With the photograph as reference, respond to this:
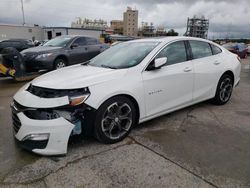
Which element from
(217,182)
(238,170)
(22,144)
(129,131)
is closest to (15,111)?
(22,144)

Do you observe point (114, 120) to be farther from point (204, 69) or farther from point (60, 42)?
point (60, 42)

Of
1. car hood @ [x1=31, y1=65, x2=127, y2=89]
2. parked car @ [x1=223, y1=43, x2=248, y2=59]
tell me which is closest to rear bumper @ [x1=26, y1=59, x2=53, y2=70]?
car hood @ [x1=31, y1=65, x2=127, y2=89]

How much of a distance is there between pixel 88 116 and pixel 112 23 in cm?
12337

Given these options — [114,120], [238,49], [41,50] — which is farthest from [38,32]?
[114,120]

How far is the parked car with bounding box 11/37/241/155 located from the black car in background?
4.00m

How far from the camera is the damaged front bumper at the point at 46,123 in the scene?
2658 mm

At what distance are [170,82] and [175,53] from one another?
59cm

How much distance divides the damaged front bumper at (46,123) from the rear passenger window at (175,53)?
65.2 inches

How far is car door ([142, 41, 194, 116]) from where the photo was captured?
345 cm

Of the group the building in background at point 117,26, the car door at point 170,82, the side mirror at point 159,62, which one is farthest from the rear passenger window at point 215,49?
the building in background at point 117,26

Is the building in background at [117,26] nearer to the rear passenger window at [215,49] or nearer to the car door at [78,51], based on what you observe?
the car door at [78,51]

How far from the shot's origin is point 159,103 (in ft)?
11.9

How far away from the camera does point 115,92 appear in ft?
9.90

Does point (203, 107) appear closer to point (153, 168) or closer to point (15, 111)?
point (153, 168)
